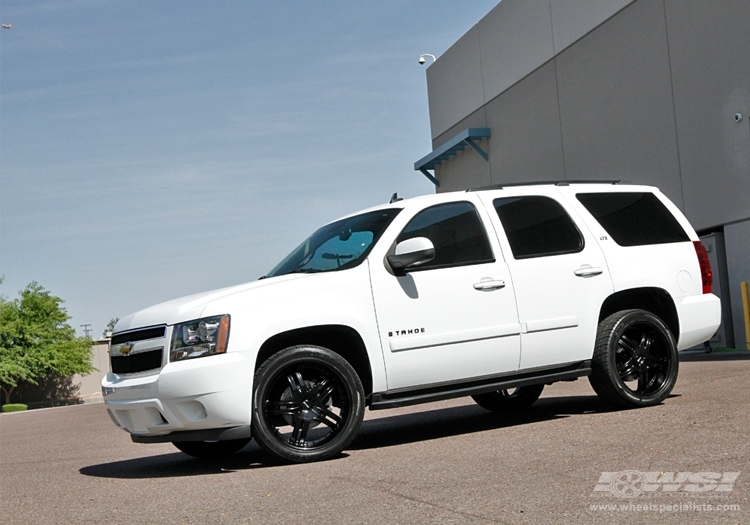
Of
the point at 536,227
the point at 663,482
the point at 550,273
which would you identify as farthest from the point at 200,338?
the point at 663,482

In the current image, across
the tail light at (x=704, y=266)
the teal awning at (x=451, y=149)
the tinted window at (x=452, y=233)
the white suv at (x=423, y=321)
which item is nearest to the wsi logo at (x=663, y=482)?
the white suv at (x=423, y=321)

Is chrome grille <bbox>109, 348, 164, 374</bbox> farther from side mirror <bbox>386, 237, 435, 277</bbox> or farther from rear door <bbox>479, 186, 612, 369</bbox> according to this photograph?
rear door <bbox>479, 186, 612, 369</bbox>

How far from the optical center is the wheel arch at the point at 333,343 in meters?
7.25

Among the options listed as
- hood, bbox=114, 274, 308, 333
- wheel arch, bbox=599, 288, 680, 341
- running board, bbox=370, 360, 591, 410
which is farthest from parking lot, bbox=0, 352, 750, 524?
hood, bbox=114, 274, 308, 333

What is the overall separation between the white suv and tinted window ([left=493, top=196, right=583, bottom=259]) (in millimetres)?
13

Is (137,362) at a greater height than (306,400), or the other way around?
(137,362)

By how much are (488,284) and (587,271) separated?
1.03 m

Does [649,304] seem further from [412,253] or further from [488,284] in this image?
[412,253]

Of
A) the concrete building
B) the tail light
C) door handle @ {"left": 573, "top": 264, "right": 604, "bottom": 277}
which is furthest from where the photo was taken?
the concrete building

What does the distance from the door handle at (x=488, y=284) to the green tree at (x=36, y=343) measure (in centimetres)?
6170

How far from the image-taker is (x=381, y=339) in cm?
744

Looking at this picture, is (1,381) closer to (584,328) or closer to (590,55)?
(590,55)

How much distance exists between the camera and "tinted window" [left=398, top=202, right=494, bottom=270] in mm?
7898

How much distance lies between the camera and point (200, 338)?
22.9 feet
